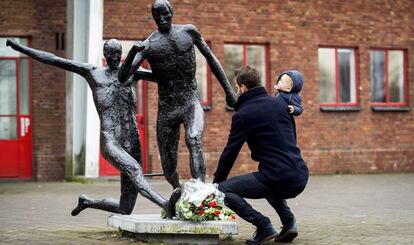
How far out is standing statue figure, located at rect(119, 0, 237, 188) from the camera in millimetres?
8875

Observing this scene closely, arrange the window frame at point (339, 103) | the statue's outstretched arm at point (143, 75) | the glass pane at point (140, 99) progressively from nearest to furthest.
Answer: the statue's outstretched arm at point (143, 75) → the glass pane at point (140, 99) → the window frame at point (339, 103)

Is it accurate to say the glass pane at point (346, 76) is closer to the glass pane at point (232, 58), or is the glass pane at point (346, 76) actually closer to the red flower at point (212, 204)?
the glass pane at point (232, 58)

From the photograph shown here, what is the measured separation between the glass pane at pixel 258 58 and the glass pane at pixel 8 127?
6018 mm

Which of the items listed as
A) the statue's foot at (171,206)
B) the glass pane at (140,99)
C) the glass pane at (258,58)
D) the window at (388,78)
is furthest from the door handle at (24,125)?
the statue's foot at (171,206)

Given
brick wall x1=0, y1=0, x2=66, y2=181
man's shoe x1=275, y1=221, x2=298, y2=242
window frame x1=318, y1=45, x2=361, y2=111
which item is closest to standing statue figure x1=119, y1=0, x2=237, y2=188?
man's shoe x1=275, y1=221, x2=298, y2=242

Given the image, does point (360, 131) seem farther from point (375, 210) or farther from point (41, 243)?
point (41, 243)

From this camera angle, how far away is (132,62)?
8828 mm

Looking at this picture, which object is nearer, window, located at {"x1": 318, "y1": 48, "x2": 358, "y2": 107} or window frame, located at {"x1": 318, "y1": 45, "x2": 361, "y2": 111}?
window frame, located at {"x1": 318, "y1": 45, "x2": 361, "y2": 111}

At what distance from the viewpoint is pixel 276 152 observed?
27.1 ft


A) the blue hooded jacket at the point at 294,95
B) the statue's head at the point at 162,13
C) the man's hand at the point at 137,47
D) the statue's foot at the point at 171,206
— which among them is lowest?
the statue's foot at the point at 171,206

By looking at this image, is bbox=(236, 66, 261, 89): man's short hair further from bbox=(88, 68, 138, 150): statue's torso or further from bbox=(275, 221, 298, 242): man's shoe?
bbox=(275, 221, 298, 242): man's shoe

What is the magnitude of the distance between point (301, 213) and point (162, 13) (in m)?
4.71

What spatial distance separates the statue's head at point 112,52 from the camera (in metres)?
9.12

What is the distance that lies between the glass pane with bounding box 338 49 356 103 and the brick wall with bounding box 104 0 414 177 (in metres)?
0.23
